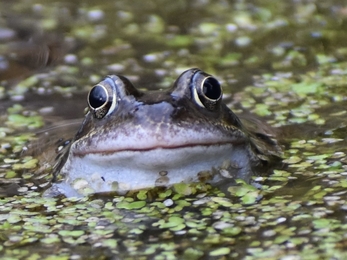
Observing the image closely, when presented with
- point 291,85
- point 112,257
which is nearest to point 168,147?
point 112,257

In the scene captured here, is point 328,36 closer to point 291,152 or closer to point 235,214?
point 291,152

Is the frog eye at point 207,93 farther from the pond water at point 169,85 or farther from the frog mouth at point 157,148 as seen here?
the pond water at point 169,85

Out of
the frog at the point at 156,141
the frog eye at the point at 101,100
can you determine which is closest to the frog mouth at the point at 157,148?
the frog at the point at 156,141

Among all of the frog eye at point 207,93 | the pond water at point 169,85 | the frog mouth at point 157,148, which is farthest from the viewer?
the frog eye at point 207,93

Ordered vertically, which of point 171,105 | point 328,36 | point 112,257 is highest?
point 328,36

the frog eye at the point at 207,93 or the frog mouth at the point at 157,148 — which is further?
the frog eye at the point at 207,93

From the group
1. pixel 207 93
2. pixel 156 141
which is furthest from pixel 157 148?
pixel 207 93

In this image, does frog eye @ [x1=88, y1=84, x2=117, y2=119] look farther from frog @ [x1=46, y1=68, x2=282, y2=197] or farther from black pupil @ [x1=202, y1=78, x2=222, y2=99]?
black pupil @ [x1=202, y1=78, x2=222, y2=99]
